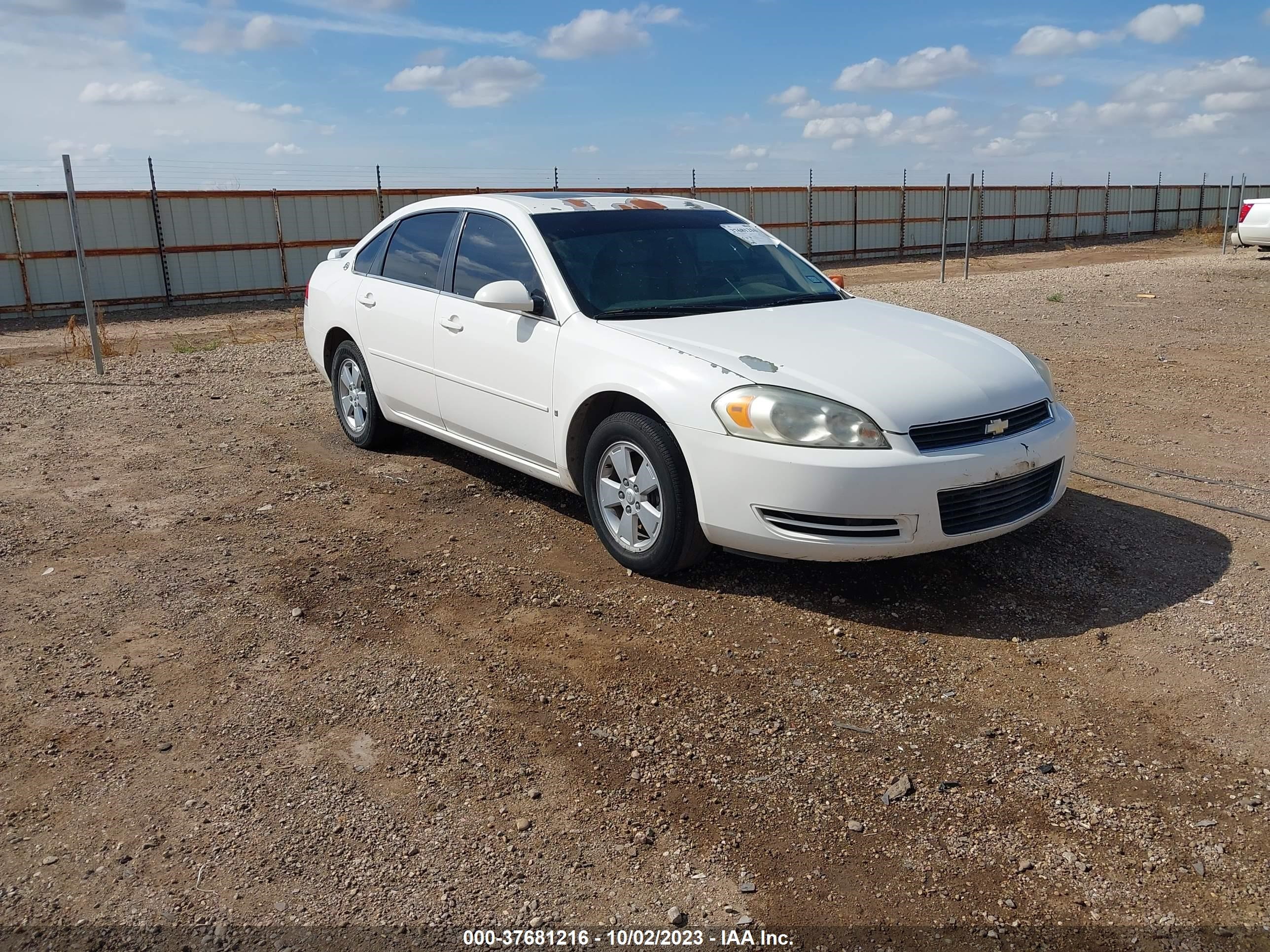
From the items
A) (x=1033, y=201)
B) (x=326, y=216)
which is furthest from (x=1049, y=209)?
(x=326, y=216)

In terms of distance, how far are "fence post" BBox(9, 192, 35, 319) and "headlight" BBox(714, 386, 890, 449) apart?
19866 mm

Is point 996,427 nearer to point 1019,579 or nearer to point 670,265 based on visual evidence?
point 1019,579

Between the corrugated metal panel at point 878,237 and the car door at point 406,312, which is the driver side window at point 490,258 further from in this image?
the corrugated metal panel at point 878,237

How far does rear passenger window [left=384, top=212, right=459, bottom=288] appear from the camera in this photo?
5.78 metres

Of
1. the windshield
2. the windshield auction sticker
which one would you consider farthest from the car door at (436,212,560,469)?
the windshield auction sticker

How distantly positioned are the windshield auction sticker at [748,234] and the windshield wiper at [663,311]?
741 mm

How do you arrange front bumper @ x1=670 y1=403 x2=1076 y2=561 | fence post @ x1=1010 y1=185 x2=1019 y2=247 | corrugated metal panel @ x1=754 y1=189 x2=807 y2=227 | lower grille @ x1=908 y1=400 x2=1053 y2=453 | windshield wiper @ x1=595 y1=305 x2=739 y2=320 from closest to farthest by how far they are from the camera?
1. front bumper @ x1=670 y1=403 x2=1076 y2=561
2. lower grille @ x1=908 y1=400 x2=1053 y2=453
3. windshield wiper @ x1=595 y1=305 x2=739 y2=320
4. corrugated metal panel @ x1=754 y1=189 x2=807 y2=227
5. fence post @ x1=1010 y1=185 x2=1019 y2=247

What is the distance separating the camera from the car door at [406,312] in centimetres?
571

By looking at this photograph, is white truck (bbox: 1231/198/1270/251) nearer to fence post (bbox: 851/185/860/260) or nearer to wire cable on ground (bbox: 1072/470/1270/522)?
fence post (bbox: 851/185/860/260)

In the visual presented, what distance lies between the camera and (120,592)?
451 centimetres

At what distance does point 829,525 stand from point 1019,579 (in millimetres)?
1064

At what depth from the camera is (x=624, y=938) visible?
7.99ft

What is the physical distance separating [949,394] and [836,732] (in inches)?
58.1

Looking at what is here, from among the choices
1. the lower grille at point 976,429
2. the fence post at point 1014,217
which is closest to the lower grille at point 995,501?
the lower grille at point 976,429
